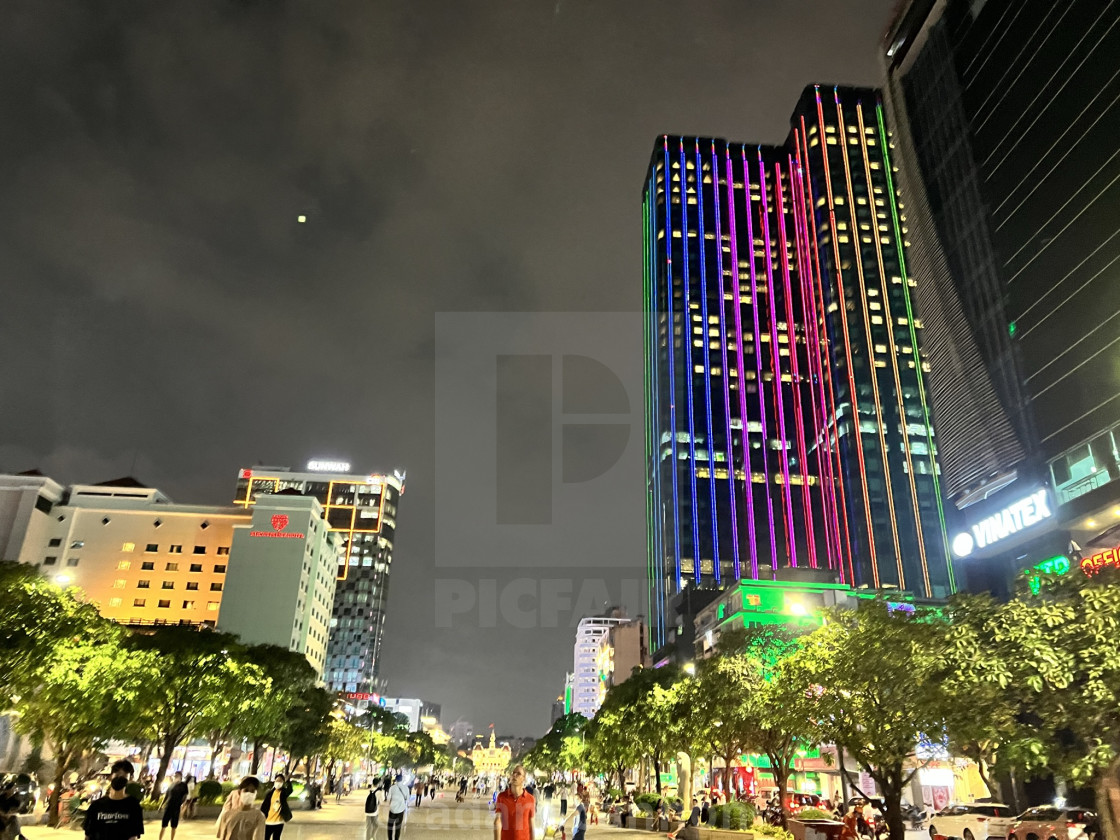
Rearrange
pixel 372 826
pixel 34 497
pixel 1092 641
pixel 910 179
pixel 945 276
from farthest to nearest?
1. pixel 34 497
2. pixel 910 179
3. pixel 945 276
4. pixel 372 826
5. pixel 1092 641

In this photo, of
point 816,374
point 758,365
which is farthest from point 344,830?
point 816,374

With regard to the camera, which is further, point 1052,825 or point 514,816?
point 1052,825

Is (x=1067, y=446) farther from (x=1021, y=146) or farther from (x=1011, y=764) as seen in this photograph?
(x=1011, y=764)

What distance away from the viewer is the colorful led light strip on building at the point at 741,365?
419 feet

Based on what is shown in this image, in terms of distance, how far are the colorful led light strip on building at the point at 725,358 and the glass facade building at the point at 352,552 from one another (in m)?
91.0

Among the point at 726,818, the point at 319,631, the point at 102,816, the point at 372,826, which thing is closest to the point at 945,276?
the point at 726,818

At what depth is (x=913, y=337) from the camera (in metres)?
131

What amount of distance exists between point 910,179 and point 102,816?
7774 centimetres

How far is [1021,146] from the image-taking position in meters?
54.1

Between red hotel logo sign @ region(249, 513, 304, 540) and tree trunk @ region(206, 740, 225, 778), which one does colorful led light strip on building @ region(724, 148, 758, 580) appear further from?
tree trunk @ region(206, 740, 225, 778)

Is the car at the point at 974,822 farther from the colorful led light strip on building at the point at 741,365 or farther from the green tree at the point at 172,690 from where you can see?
the colorful led light strip on building at the point at 741,365

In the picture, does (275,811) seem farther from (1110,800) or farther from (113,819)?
(1110,800)

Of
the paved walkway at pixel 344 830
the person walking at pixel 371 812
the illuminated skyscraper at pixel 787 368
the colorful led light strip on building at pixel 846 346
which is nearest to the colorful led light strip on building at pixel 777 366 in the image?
the illuminated skyscraper at pixel 787 368

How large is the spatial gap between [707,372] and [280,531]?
255 ft
